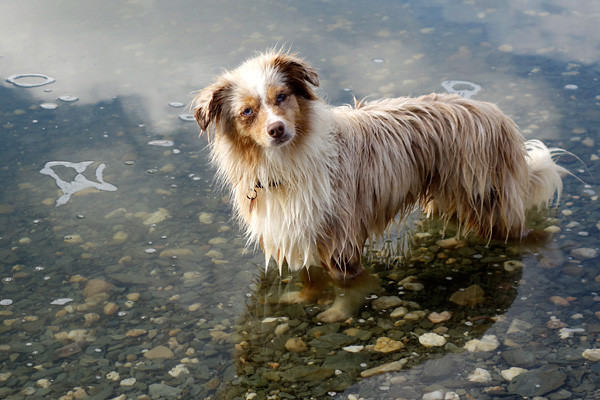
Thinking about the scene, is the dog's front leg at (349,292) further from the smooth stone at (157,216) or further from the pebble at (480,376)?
the smooth stone at (157,216)

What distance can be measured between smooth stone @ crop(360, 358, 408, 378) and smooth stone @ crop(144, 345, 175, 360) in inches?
46.2

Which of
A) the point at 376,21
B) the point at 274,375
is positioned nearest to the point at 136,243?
the point at 274,375

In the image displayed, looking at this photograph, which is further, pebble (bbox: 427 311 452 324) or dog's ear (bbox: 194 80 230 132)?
pebble (bbox: 427 311 452 324)

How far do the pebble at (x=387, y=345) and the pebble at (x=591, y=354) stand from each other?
3.33 ft

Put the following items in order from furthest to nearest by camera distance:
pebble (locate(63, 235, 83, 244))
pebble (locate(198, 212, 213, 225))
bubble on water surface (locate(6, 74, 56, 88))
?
1. bubble on water surface (locate(6, 74, 56, 88))
2. pebble (locate(198, 212, 213, 225))
3. pebble (locate(63, 235, 83, 244))

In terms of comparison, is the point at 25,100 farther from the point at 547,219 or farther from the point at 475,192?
the point at 547,219

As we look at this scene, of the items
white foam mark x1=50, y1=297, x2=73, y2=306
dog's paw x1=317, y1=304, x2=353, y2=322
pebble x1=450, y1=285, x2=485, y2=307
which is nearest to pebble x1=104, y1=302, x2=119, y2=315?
white foam mark x1=50, y1=297, x2=73, y2=306

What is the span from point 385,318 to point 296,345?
23.9 inches

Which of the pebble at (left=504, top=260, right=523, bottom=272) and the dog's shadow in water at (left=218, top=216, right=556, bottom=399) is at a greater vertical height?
the pebble at (left=504, top=260, right=523, bottom=272)

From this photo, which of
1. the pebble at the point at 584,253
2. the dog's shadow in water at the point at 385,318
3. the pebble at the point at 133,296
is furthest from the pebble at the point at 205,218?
the pebble at the point at 584,253

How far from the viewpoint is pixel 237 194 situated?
13.9 ft

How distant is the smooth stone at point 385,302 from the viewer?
166 inches

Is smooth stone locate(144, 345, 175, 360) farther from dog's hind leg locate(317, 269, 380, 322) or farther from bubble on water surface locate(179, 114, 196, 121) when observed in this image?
bubble on water surface locate(179, 114, 196, 121)

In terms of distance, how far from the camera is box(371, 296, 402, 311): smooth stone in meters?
4.21
